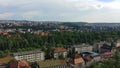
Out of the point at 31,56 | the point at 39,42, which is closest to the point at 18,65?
the point at 31,56

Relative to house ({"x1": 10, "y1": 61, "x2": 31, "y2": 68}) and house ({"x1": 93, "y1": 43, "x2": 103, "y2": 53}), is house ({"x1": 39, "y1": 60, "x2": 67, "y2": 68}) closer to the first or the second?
house ({"x1": 10, "y1": 61, "x2": 31, "y2": 68})

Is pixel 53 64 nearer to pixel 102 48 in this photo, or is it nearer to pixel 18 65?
pixel 18 65

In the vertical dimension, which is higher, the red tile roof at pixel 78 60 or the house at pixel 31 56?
the red tile roof at pixel 78 60

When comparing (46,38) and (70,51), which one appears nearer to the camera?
(70,51)

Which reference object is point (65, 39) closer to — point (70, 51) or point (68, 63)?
point (70, 51)

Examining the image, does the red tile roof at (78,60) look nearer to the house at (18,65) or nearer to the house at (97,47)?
the house at (18,65)

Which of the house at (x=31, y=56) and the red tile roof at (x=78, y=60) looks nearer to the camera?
the red tile roof at (x=78, y=60)

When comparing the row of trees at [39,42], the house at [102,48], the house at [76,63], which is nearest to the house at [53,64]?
the house at [76,63]

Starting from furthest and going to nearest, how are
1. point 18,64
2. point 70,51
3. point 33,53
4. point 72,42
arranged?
1. point 72,42
2. point 70,51
3. point 33,53
4. point 18,64

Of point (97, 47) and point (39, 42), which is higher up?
point (39, 42)

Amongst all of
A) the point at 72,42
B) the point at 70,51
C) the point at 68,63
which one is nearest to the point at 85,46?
the point at 70,51

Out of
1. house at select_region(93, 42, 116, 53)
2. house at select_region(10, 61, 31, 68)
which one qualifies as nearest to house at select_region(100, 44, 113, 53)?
house at select_region(93, 42, 116, 53)
